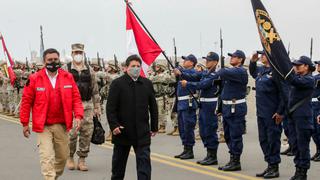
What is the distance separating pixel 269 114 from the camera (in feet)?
29.6

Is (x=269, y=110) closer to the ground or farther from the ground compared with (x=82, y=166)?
farther from the ground

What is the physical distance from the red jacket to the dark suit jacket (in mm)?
654

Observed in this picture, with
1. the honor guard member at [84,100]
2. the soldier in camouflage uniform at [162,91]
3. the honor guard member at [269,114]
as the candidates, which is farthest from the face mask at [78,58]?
the soldier in camouflage uniform at [162,91]

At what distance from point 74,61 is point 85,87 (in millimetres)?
466

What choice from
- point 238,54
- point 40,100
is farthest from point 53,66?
point 238,54

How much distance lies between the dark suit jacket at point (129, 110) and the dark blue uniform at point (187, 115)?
360cm

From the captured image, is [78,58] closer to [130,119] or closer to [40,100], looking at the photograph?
[40,100]

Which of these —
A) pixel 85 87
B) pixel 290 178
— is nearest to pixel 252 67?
pixel 290 178

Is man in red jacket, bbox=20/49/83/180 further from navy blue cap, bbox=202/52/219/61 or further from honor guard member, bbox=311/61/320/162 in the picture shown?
honor guard member, bbox=311/61/320/162

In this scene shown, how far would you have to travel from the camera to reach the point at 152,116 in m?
7.70

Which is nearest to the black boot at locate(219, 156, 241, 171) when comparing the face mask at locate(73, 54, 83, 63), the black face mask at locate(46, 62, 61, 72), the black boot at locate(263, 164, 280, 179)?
the black boot at locate(263, 164, 280, 179)

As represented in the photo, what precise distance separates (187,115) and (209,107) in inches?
28.7

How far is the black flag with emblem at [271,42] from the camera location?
26.9ft

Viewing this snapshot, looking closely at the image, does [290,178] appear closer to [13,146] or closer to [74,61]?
[74,61]
